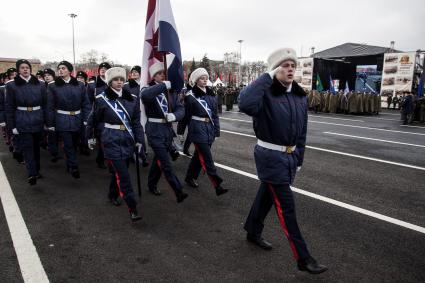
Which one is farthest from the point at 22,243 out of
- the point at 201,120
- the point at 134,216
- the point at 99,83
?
the point at 99,83

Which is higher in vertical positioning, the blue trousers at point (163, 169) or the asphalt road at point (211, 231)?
the blue trousers at point (163, 169)

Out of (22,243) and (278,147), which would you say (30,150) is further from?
(278,147)

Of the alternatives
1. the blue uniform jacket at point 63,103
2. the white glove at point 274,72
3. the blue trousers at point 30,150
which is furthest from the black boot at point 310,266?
the blue uniform jacket at point 63,103

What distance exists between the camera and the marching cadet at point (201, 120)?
5641 mm

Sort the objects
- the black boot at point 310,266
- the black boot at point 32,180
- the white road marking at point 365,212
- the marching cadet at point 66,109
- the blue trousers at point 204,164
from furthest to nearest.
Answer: the marching cadet at point 66,109, the black boot at point 32,180, the blue trousers at point 204,164, the white road marking at point 365,212, the black boot at point 310,266

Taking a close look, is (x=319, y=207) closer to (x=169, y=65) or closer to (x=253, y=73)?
(x=169, y=65)

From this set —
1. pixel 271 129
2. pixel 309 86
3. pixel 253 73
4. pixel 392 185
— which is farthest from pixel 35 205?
pixel 253 73

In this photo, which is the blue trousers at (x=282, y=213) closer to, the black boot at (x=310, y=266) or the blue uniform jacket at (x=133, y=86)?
the black boot at (x=310, y=266)

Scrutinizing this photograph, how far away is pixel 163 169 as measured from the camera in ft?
16.6

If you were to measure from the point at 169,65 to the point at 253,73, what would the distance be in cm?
7696

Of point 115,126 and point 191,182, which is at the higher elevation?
point 115,126

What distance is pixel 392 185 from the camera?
6332mm

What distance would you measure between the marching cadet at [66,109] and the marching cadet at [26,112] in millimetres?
236

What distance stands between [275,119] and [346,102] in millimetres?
20031
